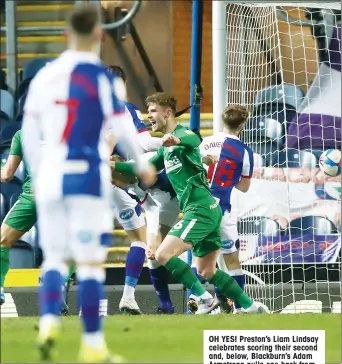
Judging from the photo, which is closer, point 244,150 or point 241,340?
point 241,340

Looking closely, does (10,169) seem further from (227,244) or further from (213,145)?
(227,244)

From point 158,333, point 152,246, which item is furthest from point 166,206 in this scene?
point 158,333

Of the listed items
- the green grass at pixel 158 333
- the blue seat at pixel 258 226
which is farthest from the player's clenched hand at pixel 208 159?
the blue seat at pixel 258 226

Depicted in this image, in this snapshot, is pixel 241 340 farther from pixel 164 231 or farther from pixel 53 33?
pixel 53 33

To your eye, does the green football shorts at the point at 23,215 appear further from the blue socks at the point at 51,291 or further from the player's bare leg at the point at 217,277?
the blue socks at the point at 51,291

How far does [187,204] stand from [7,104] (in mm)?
4212

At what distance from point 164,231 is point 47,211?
3.29 m

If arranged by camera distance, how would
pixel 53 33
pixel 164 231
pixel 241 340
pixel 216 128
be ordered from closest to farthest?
pixel 241 340
pixel 164 231
pixel 216 128
pixel 53 33

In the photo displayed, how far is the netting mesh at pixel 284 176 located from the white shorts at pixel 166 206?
91 centimetres

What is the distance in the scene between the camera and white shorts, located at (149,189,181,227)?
26.8 feet

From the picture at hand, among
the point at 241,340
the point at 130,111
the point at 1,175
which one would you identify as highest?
the point at 130,111

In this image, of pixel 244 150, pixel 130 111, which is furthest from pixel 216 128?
pixel 130 111

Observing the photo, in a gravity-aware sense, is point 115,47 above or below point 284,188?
above

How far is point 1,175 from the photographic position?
6930 mm
